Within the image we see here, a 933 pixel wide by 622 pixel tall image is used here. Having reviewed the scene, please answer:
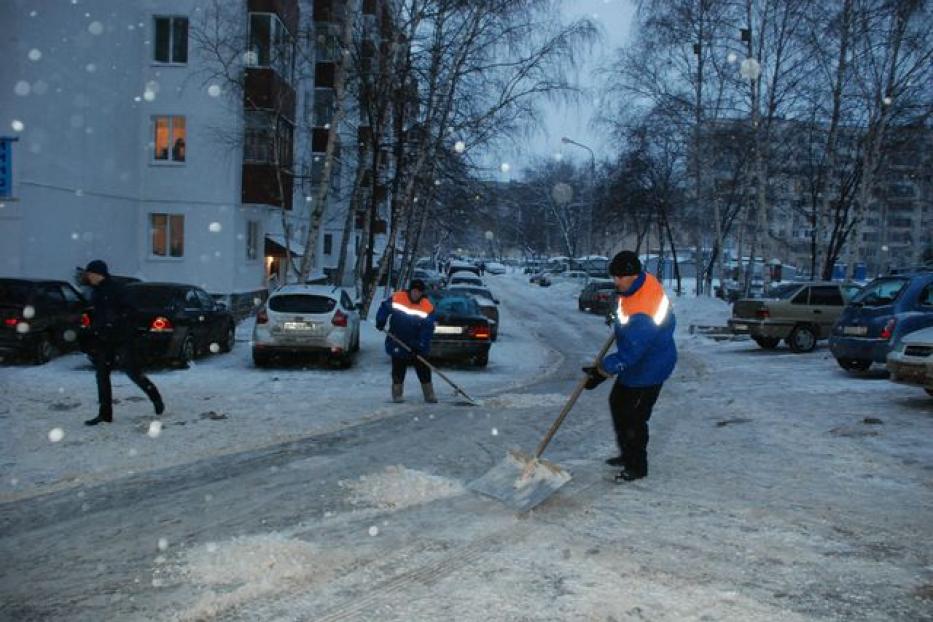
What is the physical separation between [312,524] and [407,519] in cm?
60

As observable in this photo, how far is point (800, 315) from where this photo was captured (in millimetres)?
18234

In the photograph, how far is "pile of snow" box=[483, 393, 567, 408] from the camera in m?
10.5

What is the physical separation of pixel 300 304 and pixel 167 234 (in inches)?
450

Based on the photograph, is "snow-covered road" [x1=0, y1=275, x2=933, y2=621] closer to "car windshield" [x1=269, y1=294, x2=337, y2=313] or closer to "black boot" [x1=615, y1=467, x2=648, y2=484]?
"black boot" [x1=615, y1=467, x2=648, y2=484]

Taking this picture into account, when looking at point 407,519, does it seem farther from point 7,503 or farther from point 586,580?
point 7,503

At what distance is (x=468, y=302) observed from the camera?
16.3m

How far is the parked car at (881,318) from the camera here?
12.7 metres

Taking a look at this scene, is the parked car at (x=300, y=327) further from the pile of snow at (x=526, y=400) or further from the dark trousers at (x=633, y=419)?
the dark trousers at (x=633, y=419)

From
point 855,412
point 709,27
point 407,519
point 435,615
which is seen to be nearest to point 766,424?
point 855,412

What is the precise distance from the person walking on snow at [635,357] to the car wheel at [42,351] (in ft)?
33.4

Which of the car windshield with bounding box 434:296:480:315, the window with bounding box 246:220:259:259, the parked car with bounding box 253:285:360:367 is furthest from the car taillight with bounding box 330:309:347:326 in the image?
the window with bounding box 246:220:259:259

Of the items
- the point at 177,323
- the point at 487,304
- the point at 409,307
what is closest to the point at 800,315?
the point at 487,304

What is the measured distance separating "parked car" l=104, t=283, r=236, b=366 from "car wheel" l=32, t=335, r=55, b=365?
1.49 m

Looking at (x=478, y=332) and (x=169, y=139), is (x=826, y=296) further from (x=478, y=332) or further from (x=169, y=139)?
(x=169, y=139)
